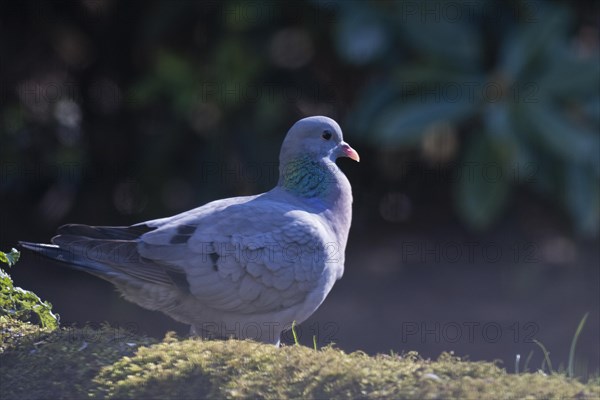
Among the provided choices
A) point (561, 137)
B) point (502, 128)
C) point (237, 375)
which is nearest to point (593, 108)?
point (561, 137)

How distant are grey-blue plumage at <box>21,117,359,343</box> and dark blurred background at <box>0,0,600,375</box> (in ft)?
9.08

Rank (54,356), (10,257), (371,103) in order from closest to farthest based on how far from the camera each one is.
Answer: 1. (54,356)
2. (10,257)
3. (371,103)

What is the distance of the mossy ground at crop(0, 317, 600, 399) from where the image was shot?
3025 millimetres

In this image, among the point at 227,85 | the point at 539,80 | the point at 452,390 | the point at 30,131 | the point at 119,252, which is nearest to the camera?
the point at 452,390

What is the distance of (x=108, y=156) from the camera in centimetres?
841

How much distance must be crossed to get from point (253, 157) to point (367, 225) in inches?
57.2

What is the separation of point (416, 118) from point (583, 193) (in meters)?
1.35

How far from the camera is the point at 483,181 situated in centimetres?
705

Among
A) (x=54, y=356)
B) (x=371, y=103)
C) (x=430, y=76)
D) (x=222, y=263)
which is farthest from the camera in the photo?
(x=371, y=103)

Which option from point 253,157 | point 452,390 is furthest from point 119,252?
point 253,157

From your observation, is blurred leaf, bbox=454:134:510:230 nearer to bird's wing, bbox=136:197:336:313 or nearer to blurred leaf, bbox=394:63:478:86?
blurred leaf, bbox=394:63:478:86

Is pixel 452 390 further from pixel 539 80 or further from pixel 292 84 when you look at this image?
pixel 292 84

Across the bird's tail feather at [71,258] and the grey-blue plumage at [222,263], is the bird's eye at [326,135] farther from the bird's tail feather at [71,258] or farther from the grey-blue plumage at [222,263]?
the bird's tail feather at [71,258]

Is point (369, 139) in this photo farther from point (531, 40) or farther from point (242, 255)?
point (242, 255)
